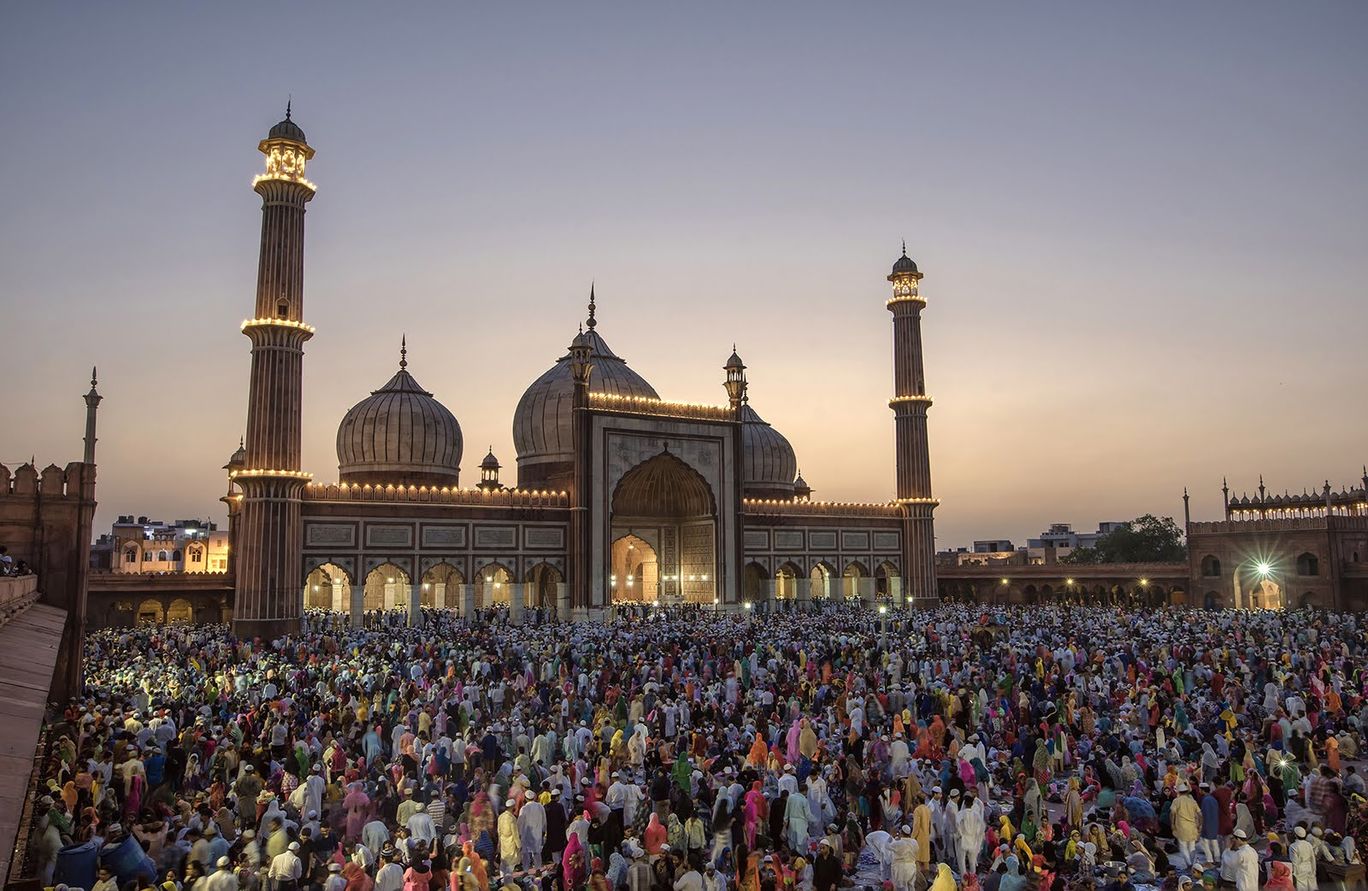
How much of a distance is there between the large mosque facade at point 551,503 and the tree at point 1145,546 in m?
21.0

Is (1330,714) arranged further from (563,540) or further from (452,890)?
(563,540)

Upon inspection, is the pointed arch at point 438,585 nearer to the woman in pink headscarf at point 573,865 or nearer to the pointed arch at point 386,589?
the pointed arch at point 386,589

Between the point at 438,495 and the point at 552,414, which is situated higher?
the point at 552,414

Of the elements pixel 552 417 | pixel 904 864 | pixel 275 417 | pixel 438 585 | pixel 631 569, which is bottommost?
pixel 904 864

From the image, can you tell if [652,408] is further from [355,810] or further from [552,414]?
[355,810]

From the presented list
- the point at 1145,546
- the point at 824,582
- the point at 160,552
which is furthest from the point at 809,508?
the point at 160,552

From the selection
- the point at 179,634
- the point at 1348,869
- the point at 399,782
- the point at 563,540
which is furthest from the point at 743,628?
the point at 1348,869

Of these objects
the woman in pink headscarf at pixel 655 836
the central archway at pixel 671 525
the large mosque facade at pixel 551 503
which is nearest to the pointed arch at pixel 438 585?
the large mosque facade at pixel 551 503

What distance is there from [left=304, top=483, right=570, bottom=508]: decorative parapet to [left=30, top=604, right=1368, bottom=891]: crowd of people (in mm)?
13048

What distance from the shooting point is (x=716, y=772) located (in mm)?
11742

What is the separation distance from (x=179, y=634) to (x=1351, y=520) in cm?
4326

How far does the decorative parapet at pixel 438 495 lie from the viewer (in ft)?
113

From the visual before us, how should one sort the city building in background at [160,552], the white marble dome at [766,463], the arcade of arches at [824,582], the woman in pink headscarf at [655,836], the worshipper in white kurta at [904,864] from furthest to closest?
the city building in background at [160,552], the white marble dome at [766,463], the arcade of arches at [824,582], the woman in pink headscarf at [655,836], the worshipper in white kurta at [904,864]

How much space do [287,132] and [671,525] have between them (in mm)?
22454
